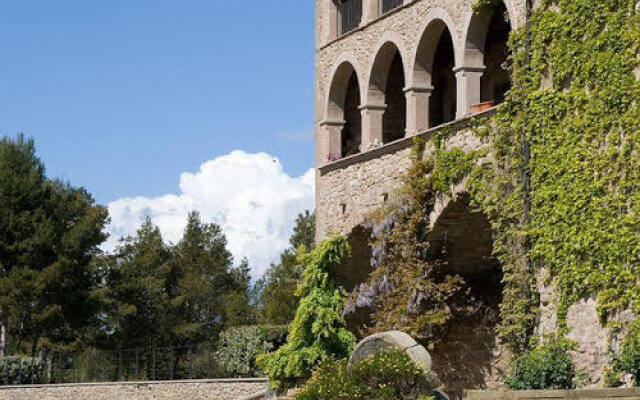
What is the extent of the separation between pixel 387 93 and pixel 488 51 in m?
2.85

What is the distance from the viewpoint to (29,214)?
137ft

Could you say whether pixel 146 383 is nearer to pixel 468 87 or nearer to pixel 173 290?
pixel 468 87

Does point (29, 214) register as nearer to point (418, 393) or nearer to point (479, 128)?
point (479, 128)

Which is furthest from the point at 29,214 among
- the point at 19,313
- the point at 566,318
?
the point at 566,318

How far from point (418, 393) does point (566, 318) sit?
9.76 feet

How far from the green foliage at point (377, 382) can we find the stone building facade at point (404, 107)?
5.29m

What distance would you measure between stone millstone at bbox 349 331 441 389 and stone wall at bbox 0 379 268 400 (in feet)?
26.0

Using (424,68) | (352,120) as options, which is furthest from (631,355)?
(352,120)

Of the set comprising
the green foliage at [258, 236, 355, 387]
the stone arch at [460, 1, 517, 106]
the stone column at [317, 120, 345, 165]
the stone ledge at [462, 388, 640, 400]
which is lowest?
the stone ledge at [462, 388, 640, 400]

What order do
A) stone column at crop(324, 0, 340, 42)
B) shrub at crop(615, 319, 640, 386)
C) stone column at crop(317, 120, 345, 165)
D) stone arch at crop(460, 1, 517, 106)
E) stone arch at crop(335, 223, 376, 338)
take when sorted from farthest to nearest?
stone column at crop(324, 0, 340, 42) → stone column at crop(317, 120, 345, 165) → stone arch at crop(335, 223, 376, 338) → stone arch at crop(460, 1, 517, 106) → shrub at crop(615, 319, 640, 386)

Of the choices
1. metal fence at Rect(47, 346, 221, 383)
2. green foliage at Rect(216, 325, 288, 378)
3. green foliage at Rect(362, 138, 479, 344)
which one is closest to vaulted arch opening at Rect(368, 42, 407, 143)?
green foliage at Rect(362, 138, 479, 344)

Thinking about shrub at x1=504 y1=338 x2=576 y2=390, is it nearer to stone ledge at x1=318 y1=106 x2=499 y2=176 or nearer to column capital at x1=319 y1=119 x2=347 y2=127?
stone ledge at x1=318 y1=106 x2=499 y2=176

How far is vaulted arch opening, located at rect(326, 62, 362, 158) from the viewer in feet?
92.1

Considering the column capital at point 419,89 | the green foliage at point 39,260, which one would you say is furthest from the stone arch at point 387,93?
the green foliage at point 39,260
